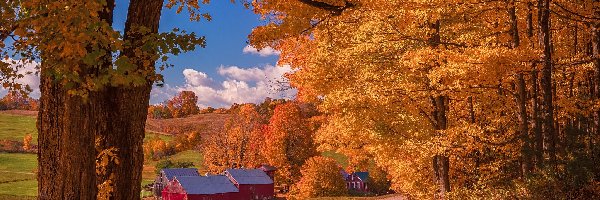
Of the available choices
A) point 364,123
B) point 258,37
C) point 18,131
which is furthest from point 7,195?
point 18,131

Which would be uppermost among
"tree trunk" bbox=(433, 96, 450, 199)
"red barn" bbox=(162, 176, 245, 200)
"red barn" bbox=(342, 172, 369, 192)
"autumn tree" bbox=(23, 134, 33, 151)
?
"tree trunk" bbox=(433, 96, 450, 199)

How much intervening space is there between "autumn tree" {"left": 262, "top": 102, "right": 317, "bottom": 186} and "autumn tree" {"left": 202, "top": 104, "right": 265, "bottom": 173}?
252 cm

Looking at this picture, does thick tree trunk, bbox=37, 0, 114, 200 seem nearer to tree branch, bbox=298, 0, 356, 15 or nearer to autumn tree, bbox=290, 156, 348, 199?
tree branch, bbox=298, 0, 356, 15

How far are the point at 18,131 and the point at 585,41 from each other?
115 metres

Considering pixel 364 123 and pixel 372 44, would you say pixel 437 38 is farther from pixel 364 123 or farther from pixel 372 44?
pixel 364 123

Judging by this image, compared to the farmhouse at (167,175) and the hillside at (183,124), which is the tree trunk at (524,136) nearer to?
the farmhouse at (167,175)

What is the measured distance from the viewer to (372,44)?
1415cm

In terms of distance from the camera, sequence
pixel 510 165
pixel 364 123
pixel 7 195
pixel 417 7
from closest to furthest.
A: pixel 417 7
pixel 364 123
pixel 510 165
pixel 7 195

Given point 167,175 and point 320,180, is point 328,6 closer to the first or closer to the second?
point 320,180

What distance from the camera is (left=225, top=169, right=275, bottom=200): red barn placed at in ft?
163

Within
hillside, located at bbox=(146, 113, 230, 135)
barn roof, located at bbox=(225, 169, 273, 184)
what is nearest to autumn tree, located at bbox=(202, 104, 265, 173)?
barn roof, located at bbox=(225, 169, 273, 184)

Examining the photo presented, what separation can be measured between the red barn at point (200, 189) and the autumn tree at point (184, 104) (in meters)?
106

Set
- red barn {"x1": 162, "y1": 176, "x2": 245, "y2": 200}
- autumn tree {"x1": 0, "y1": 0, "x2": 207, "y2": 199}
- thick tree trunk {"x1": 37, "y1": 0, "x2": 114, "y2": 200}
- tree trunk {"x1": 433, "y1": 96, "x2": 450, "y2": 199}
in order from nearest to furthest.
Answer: autumn tree {"x1": 0, "y1": 0, "x2": 207, "y2": 199} → thick tree trunk {"x1": 37, "y1": 0, "x2": 114, "y2": 200} → tree trunk {"x1": 433, "y1": 96, "x2": 450, "y2": 199} → red barn {"x1": 162, "y1": 176, "x2": 245, "y2": 200}

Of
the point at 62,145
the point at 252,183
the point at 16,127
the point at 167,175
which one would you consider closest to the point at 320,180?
the point at 252,183
